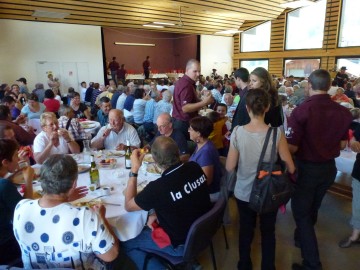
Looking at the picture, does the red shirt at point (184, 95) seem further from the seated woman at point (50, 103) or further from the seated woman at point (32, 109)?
the seated woman at point (50, 103)

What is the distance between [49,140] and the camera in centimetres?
306

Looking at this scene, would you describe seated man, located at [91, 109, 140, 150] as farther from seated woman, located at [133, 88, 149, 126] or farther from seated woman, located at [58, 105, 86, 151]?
seated woman, located at [133, 88, 149, 126]

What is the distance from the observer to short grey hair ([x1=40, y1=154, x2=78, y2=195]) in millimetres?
1499

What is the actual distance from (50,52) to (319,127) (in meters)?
11.5

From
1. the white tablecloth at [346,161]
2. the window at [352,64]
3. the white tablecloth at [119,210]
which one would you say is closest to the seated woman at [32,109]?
the white tablecloth at [119,210]

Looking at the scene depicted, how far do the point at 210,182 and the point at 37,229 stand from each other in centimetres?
152

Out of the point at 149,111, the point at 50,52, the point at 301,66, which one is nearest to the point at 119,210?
the point at 149,111

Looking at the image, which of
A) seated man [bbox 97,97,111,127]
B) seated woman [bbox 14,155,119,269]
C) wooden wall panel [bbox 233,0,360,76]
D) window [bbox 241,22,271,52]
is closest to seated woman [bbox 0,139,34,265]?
seated woman [bbox 14,155,119,269]

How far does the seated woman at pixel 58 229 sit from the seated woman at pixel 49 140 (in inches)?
59.7

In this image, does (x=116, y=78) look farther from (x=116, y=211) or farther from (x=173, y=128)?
(x=116, y=211)

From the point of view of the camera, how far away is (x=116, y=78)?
1366 cm

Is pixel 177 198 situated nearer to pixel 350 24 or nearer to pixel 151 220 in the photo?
pixel 151 220

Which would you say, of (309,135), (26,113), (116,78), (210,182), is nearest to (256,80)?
(309,135)

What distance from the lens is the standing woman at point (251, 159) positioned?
1.94 meters
